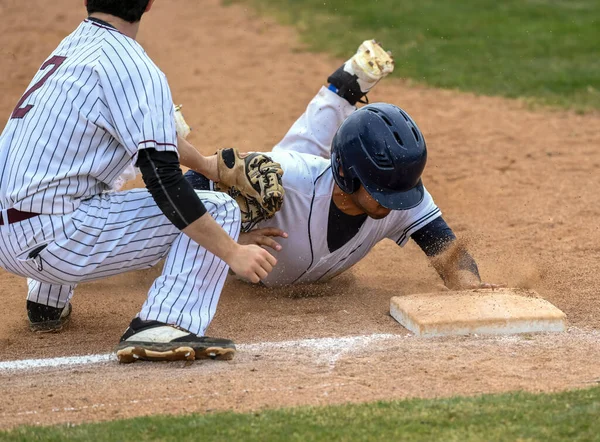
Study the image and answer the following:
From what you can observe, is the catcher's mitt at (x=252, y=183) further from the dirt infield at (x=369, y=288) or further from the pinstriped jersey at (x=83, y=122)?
the pinstriped jersey at (x=83, y=122)

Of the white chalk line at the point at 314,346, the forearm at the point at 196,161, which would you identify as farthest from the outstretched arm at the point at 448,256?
the forearm at the point at 196,161

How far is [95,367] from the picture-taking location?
3508 millimetres

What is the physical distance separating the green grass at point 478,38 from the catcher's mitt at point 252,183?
4.58 meters

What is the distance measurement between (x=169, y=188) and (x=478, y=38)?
7.74m

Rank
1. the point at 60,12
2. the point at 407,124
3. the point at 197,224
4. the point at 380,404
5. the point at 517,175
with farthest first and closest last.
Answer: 1. the point at 60,12
2. the point at 517,175
3. the point at 407,124
4. the point at 197,224
5. the point at 380,404

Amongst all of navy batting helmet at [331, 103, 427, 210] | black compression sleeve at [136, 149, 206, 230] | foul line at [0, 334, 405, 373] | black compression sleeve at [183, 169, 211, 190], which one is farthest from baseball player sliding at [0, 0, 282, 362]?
black compression sleeve at [183, 169, 211, 190]

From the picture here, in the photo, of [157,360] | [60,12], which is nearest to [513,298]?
[157,360]

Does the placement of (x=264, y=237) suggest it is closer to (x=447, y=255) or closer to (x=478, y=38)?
(x=447, y=255)

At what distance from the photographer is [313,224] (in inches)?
169

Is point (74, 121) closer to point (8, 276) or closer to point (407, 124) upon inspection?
point (407, 124)

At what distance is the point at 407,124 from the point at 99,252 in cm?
139

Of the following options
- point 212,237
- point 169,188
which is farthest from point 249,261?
point 169,188

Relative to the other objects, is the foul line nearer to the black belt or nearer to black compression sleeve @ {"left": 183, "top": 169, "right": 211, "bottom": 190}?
the black belt

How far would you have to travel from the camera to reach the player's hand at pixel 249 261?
337 centimetres
